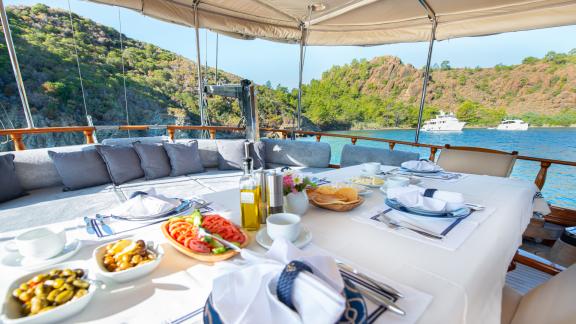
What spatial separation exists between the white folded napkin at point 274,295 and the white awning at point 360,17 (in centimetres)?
300

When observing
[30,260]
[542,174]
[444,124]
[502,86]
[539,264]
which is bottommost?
[539,264]

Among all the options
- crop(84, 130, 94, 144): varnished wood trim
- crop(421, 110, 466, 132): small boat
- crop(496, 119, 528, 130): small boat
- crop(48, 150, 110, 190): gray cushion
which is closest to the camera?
crop(48, 150, 110, 190): gray cushion

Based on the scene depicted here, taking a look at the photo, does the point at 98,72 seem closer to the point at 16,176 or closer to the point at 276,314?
the point at 16,176

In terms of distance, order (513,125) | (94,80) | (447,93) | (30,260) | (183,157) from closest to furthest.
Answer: (30,260)
(183,157)
(94,80)
(513,125)
(447,93)

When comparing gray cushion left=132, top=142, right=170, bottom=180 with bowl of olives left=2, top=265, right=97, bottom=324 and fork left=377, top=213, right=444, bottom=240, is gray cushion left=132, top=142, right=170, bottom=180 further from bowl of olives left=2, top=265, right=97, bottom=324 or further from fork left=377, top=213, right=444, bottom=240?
fork left=377, top=213, right=444, bottom=240

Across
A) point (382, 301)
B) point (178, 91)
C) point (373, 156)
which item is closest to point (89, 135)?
point (373, 156)

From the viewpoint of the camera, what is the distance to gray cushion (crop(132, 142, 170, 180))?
267cm

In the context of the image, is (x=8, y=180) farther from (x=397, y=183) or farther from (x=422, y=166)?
(x=422, y=166)

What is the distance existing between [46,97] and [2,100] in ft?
4.22

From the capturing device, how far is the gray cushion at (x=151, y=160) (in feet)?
8.75

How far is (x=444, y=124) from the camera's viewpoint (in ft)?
34.6

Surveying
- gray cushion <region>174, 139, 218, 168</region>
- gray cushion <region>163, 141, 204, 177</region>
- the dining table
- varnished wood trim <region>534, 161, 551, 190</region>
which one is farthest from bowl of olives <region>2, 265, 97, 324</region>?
varnished wood trim <region>534, 161, 551, 190</region>

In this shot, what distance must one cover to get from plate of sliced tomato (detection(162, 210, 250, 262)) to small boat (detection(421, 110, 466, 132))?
1200 cm

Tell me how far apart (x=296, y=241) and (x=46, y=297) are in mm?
535
